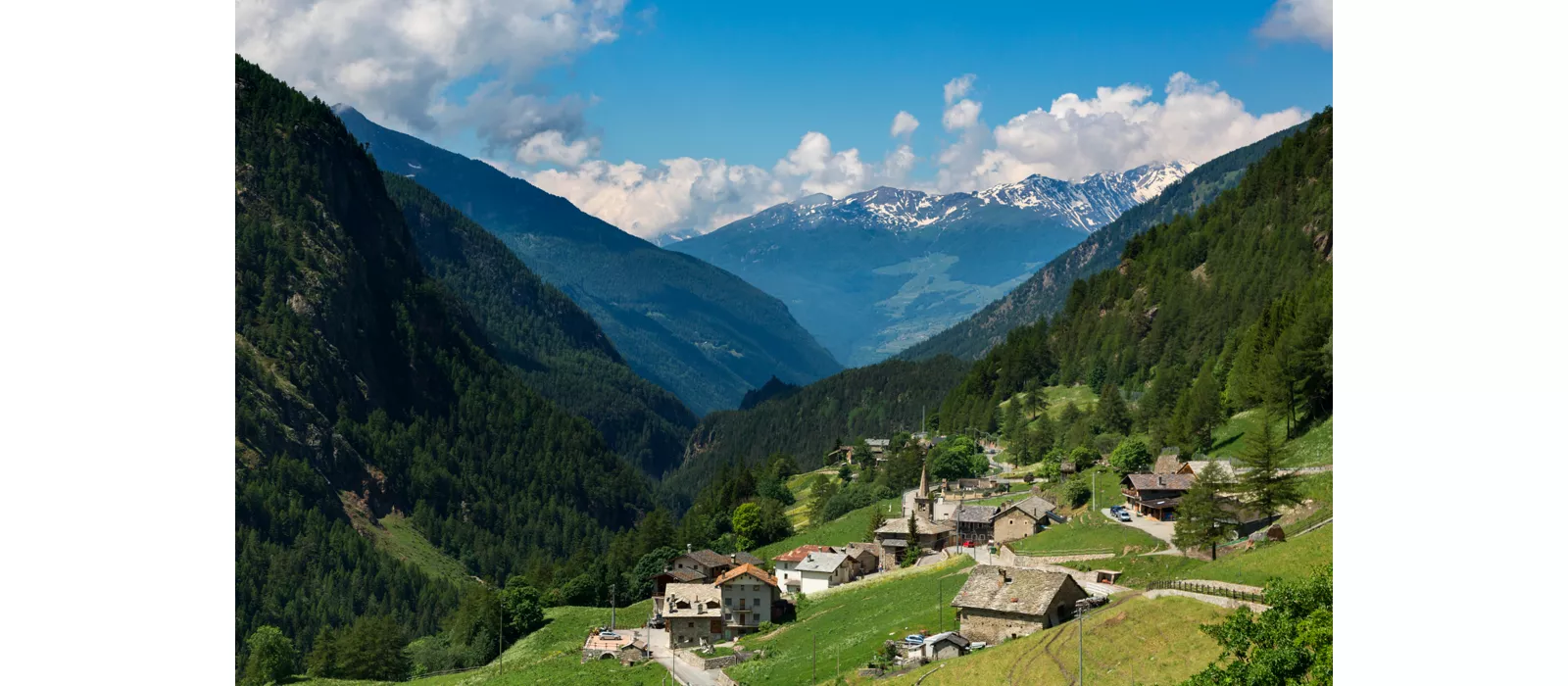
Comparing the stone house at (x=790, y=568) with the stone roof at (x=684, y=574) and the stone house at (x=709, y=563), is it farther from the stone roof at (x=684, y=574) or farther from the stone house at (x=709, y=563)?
the stone roof at (x=684, y=574)

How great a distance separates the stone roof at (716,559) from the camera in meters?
106

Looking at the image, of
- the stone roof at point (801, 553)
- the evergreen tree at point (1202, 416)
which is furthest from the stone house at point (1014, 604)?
the evergreen tree at point (1202, 416)

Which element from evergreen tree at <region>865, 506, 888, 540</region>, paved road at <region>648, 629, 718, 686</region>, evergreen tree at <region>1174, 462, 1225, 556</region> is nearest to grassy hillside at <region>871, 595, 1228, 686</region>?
evergreen tree at <region>1174, 462, 1225, 556</region>

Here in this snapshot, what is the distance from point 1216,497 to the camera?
6875cm

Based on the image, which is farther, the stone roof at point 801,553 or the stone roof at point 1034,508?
the stone roof at point 801,553

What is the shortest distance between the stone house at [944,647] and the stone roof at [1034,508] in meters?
34.4

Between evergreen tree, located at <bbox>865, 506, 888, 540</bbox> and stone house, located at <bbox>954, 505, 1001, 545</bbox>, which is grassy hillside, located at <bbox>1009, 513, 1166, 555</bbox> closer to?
stone house, located at <bbox>954, 505, 1001, 545</bbox>

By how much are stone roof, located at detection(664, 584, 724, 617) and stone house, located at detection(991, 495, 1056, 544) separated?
21.4 meters

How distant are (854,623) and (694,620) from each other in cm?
1470

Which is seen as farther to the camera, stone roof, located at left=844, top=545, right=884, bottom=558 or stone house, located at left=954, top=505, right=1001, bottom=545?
stone roof, located at left=844, top=545, right=884, bottom=558

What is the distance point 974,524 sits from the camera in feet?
330

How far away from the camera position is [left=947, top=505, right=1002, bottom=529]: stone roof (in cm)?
10062

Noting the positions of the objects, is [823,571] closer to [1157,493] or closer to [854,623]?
[854,623]
